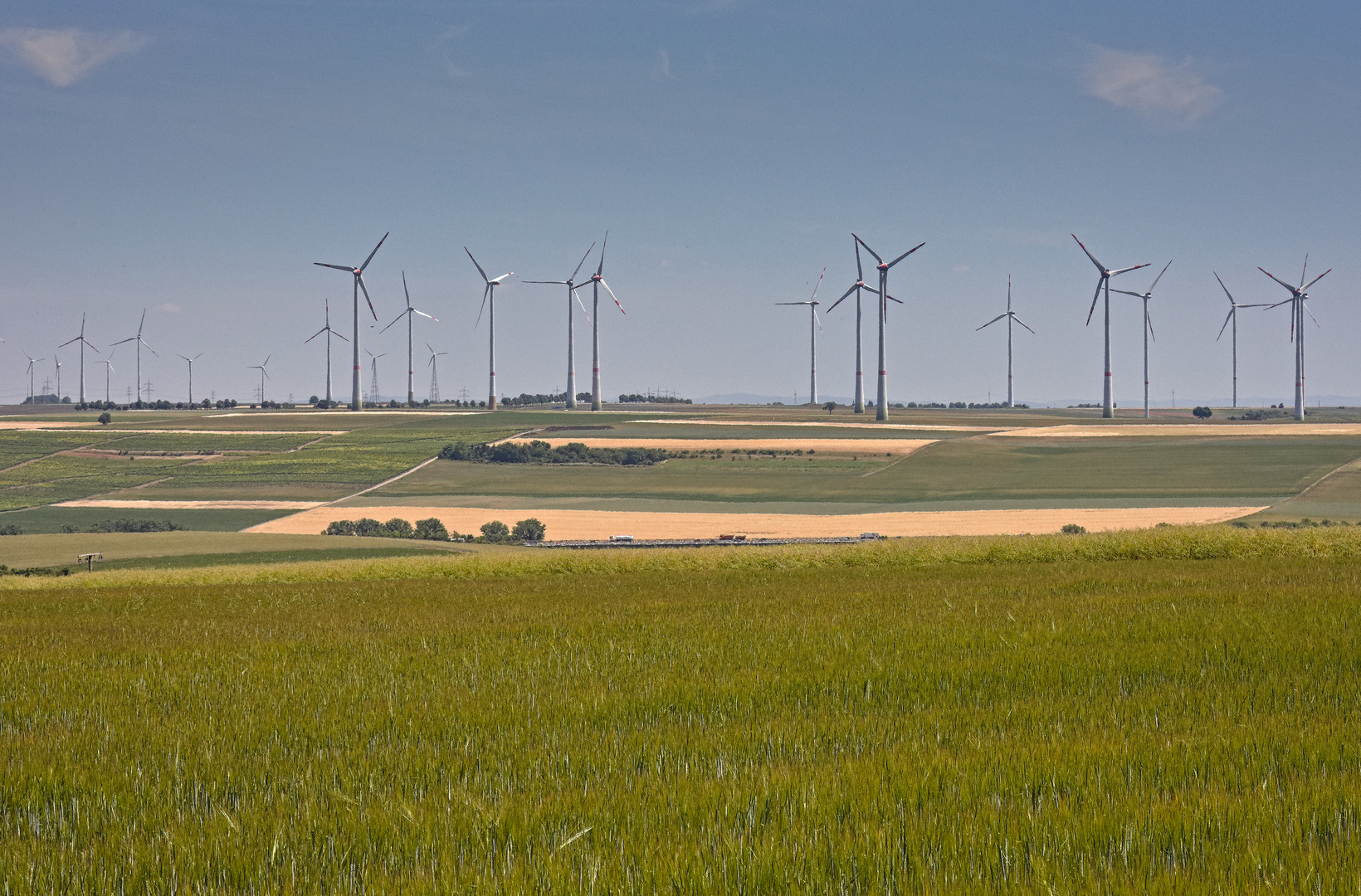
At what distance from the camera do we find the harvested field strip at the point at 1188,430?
154000 millimetres

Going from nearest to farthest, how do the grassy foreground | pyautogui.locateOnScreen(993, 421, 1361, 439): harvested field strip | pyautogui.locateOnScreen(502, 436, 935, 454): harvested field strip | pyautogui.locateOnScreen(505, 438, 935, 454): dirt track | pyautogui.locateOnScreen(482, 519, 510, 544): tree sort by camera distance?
the grassy foreground, pyautogui.locateOnScreen(482, 519, 510, 544): tree, pyautogui.locateOnScreen(505, 438, 935, 454): dirt track, pyautogui.locateOnScreen(502, 436, 935, 454): harvested field strip, pyautogui.locateOnScreen(993, 421, 1361, 439): harvested field strip

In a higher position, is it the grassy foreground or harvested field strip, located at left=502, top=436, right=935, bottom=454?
harvested field strip, located at left=502, top=436, right=935, bottom=454

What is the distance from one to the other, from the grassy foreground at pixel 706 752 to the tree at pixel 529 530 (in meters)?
71.0

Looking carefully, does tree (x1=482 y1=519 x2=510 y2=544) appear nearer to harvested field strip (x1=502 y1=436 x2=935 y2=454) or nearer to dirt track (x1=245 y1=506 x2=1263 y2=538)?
dirt track (x1=245 y1=506 x2=1263 y2=538)

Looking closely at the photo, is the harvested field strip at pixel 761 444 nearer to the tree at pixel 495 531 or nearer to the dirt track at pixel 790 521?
the dirt track at pixel 790 521

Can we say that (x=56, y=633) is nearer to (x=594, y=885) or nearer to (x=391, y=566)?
(x=594, y=885)

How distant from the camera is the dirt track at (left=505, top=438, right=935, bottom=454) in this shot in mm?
144250

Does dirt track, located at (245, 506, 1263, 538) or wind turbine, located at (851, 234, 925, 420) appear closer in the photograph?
dirt track, located at (245, 506, 1263, 538)

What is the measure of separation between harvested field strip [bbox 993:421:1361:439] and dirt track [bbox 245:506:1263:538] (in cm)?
6481

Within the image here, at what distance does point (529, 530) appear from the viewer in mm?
95188

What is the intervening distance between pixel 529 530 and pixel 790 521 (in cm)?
2311

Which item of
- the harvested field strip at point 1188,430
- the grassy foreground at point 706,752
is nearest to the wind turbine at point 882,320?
the harvested field strip at point 1188,430

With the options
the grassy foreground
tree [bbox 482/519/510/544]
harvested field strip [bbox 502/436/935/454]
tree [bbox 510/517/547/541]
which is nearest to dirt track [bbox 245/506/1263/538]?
tree [bbox 510/517/547/541]

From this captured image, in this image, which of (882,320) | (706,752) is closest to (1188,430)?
(882,320)
